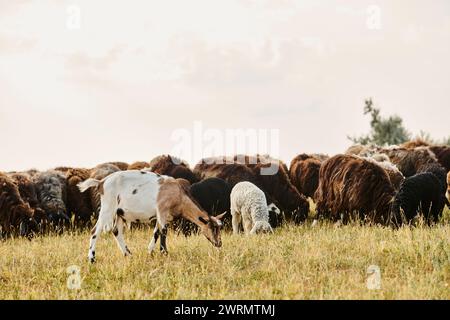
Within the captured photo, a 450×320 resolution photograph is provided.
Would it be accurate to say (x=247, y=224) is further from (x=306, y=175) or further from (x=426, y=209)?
(x=306, y=175)

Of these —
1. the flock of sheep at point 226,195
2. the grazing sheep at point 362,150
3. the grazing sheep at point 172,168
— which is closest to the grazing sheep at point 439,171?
the flock of sheep at point 226,195

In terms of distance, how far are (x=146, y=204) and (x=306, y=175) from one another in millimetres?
11528

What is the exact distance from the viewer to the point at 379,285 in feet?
25.6

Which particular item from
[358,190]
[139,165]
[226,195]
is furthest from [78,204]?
[358,190]

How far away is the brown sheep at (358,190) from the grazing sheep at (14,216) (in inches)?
328

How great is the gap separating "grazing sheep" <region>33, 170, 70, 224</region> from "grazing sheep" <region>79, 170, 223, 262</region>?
7.83 m

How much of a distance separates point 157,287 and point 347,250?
405 cm

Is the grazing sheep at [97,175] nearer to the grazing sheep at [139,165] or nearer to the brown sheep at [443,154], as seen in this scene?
the grazing sheep at [139,165]

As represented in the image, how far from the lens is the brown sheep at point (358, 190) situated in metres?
14.8

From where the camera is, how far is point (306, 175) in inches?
804

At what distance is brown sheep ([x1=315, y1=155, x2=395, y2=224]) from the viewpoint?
14.8m

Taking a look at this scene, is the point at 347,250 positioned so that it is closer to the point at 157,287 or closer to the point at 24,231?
the point at 157,287

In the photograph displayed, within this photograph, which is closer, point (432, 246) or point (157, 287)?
point (157, 287)
